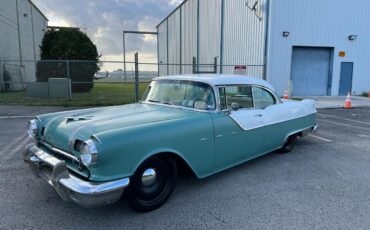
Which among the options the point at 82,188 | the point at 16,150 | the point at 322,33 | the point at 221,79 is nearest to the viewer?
the point at 82,188

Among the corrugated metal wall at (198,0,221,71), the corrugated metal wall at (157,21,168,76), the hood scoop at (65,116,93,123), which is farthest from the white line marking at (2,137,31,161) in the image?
the corrugated metal wall at (157,21,168,76)

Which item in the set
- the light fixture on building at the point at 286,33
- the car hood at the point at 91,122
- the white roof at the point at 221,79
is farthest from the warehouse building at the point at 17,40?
the light fixture on building at the point at 286,33

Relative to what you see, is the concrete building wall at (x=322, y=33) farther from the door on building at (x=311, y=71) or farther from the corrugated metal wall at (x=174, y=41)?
the corrugated metal wall at (x=174, y=41)

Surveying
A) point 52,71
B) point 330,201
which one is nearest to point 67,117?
point 330,201

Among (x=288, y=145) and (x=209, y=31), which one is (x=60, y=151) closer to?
(x=288, y=145)

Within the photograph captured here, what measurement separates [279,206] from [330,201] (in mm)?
689

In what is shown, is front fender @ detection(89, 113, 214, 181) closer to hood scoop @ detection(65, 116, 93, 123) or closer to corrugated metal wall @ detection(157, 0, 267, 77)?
hood scoop @ detection(65, 116, 93, 123)

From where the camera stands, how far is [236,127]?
393 cm

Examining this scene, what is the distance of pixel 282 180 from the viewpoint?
406 centimetres

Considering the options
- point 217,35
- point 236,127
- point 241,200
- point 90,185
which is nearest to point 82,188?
point 90,185

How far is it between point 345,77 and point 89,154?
1793 cm

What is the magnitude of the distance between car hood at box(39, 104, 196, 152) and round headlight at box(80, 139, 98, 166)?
121 millimetres

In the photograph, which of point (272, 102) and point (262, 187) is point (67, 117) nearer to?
point (262, 187)

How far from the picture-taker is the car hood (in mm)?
2951
